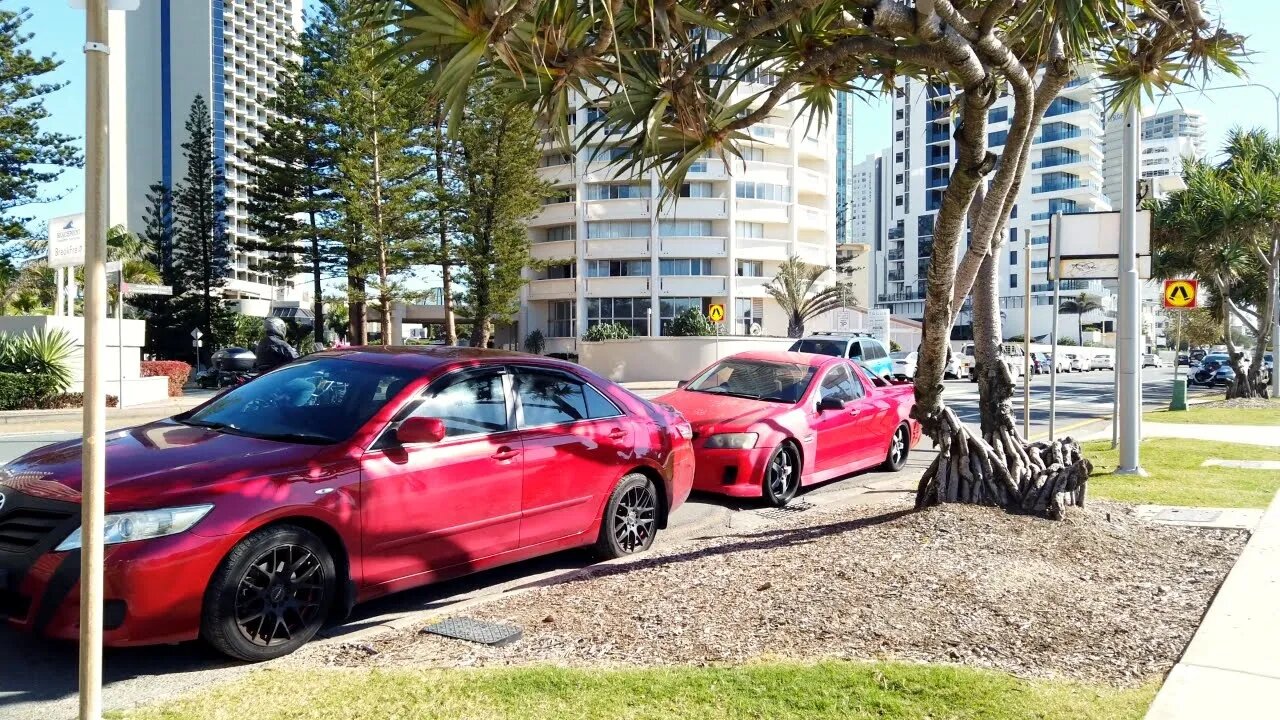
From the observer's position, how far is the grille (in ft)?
13.9

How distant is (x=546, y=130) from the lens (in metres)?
6.26

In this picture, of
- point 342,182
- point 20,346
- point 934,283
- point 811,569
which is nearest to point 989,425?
point 934,283

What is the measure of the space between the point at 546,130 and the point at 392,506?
8.81 ft

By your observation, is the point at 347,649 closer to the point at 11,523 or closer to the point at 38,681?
the point at 38,681

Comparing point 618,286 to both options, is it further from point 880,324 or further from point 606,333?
point 880,324

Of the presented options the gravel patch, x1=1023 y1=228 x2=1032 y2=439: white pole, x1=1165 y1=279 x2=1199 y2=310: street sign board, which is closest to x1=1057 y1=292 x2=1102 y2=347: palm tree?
x1=1165 y1=279 x2=1199 y2=310: street sign board

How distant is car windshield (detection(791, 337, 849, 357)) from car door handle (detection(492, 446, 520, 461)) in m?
14.4

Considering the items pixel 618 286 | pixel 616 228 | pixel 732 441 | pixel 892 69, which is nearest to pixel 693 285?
pixel 618 286

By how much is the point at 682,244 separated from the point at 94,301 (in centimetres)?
5440

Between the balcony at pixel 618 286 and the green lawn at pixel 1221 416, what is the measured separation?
37.8 meters

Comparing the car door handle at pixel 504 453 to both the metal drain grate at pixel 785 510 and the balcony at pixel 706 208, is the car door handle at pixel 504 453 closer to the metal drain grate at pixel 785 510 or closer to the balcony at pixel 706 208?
the metal drain grate at pixel 785 510

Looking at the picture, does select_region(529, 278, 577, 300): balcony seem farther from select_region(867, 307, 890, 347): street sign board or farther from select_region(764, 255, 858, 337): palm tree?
select_region(867, 307, 890, 347): street sign board

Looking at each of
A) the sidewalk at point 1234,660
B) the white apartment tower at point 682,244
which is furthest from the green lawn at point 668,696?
the white apartment tower at point 682,244

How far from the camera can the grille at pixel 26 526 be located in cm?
423
